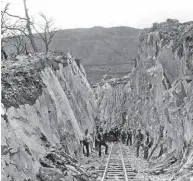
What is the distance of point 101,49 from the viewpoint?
17300 centimetres

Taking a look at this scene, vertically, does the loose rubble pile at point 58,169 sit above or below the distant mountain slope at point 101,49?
above

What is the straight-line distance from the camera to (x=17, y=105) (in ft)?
45.8

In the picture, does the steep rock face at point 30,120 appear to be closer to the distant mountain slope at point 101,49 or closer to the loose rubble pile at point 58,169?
the loose rubble pile at point 58,169

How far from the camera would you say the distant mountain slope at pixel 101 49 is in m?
139

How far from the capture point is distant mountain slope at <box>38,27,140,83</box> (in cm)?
13905

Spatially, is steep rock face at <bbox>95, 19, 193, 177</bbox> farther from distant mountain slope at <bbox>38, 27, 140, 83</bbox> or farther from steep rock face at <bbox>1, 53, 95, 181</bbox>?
distant mountain slope at <bbox>38, 27, 140, 83</bbox>

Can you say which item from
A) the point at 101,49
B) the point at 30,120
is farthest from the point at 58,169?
the point at 101,49

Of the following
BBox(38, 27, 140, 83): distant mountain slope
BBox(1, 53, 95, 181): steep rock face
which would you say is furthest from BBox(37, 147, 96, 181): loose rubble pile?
BBox(38, 27, 140, 83): distant mountain slope

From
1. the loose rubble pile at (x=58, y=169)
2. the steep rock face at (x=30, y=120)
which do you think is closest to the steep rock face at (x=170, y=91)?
the loose rubble pile at (x=58, y=169)

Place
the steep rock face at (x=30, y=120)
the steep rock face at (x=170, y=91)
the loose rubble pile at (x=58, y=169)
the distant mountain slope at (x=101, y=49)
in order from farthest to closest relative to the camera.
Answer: the distant mountain slope at (x=101, y=49), the steep rock face at (x=170, y=91), the loose rubble pile at (x=58, y=169), the steep rock face at (x=30, y=120)

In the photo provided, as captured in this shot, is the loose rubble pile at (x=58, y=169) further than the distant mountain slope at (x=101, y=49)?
No

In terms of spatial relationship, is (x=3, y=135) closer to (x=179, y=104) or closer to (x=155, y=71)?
(x=179, y=104)

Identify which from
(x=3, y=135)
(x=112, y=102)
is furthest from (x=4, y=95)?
(x=112, y=102)

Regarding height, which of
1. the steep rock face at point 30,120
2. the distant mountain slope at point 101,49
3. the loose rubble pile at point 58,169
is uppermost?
the steep rock face at point 30,120
